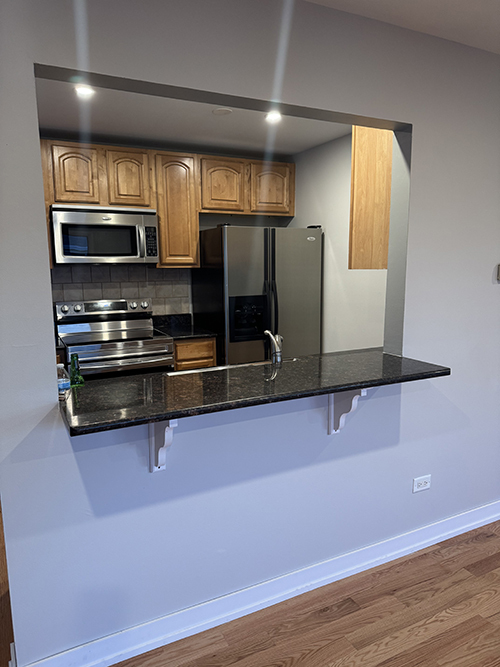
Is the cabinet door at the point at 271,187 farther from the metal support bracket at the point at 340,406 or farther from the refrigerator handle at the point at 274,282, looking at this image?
the metal support bracket at the point at 340,406

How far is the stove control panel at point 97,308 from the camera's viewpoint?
3518mm

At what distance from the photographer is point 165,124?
3215 mm

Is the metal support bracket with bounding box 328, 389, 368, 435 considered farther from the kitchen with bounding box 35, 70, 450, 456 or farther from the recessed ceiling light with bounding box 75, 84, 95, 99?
the recessed ceiling light with bounding box 75, 84, 95, 99

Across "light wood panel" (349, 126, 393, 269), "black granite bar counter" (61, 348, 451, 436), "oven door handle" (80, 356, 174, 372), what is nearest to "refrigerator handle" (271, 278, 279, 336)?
"oven door handle" (80, 356, 174, 372)

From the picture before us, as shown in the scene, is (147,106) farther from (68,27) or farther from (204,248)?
(68,27)

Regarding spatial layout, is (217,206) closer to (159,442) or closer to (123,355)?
(123,355)

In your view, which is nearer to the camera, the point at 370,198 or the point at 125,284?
the point at 370,198

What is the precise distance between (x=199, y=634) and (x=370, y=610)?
0.75m

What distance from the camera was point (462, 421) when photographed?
2.47 meters

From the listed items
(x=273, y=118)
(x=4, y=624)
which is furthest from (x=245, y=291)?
(x=4, y=624)

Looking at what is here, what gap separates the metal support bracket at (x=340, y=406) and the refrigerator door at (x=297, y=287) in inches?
65.7

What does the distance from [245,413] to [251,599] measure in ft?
2.73

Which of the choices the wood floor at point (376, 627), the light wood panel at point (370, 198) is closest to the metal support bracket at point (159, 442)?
the wood floor at point (376, 627)

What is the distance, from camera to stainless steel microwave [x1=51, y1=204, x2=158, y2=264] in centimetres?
326
